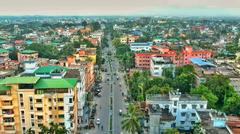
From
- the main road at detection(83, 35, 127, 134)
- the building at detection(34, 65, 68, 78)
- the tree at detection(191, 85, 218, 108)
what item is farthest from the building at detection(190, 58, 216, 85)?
the building at detection(34, 65, 68, 78)

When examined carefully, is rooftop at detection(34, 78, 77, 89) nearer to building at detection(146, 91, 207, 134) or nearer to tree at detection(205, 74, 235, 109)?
building at detection(146, 91, 207, 134)

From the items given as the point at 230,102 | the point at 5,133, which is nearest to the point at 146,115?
the point at 230,102

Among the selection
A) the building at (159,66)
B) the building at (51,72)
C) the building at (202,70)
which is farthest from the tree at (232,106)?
the building at (159,66)

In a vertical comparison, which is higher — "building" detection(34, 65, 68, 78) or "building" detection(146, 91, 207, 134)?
"building" detection(34, 65, 68, 78)

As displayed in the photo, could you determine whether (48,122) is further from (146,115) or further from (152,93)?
(152,93)

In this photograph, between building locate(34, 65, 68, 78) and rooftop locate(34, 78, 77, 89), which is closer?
rooftop locate(34, 78, 77, 89)

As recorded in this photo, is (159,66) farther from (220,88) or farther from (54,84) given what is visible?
(54,84)

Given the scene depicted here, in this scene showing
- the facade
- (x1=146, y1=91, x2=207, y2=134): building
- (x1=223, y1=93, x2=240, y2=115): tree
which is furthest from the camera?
the facade
